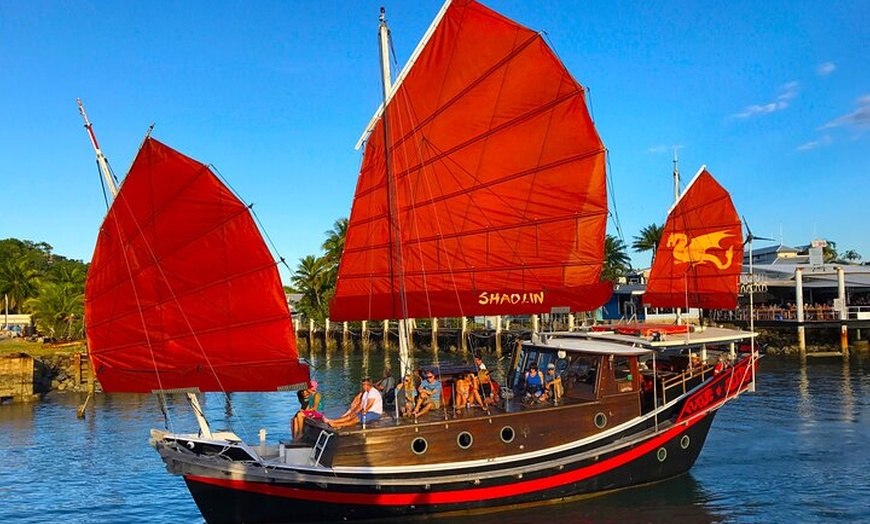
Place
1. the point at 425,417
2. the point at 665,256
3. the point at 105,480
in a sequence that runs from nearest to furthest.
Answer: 1. the point at 425,417
2. the point at 105,480
3. the point at 665,256

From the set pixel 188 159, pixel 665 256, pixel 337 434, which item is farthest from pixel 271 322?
pixel 665 256

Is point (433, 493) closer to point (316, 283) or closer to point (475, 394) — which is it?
point (475, 394)

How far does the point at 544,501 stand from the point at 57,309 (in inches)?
2039

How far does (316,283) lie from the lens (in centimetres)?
7581

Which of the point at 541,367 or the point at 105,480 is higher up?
the point at 541,367

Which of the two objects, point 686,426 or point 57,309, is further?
point 57,309

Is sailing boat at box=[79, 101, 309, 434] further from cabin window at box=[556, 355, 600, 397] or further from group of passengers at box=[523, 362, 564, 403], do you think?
cabin window at box=[556, 355, 600, 397]

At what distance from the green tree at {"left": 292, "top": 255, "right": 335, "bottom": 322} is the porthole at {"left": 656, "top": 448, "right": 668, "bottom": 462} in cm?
5910

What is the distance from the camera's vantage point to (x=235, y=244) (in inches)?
549

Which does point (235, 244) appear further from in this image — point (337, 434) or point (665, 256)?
point (665, 256)

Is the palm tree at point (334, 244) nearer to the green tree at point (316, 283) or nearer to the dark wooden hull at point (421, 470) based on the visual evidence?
the green tree at point (316, 283)

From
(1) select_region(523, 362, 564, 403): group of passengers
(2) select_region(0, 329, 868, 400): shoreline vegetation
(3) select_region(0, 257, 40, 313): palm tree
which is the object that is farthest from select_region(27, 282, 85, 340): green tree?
(1) select_region(523, 362, 564, 403): group of passengers

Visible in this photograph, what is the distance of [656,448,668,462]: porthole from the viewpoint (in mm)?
17141

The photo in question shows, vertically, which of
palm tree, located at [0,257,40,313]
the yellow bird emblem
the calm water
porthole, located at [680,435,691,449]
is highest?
palm tree, located at [0,257,40,313]
